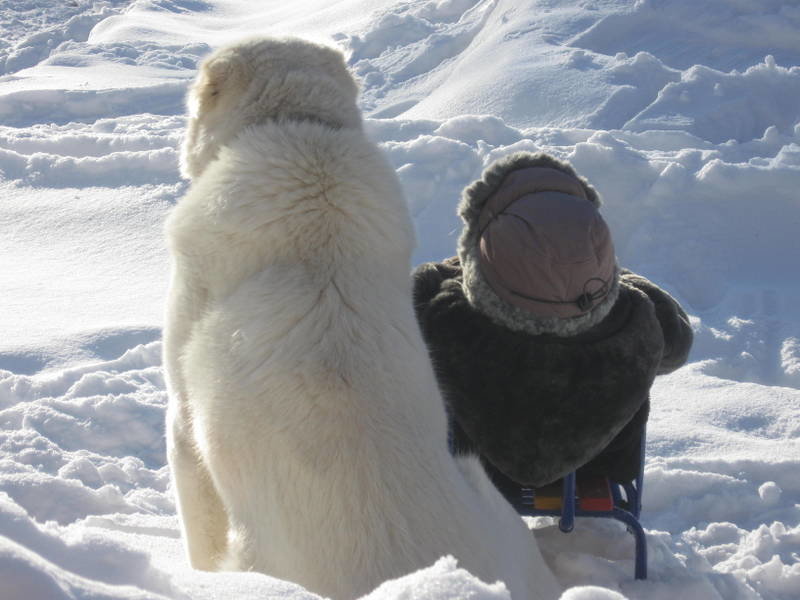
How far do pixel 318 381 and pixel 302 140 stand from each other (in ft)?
2.54

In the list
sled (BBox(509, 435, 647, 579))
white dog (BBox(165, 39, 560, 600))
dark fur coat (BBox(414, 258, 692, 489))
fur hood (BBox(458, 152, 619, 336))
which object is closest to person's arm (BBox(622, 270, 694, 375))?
dark fur coat (BBox(414, 258, 692, 489))

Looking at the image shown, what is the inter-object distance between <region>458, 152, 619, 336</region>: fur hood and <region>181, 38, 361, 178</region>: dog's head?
47 centimetres

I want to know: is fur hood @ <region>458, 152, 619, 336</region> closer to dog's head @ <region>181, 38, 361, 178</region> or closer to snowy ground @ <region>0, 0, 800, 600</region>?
dog's head @ <region>181, 38, 361, 178</region>

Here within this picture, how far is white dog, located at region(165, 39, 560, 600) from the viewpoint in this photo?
1.80 meters

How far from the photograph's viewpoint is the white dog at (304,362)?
1.80 m

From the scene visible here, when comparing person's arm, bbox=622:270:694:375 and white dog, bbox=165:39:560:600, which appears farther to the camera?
person's arm, bbox=622:270:694:375

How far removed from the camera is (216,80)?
2.56 metres

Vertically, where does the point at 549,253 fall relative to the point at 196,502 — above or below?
above

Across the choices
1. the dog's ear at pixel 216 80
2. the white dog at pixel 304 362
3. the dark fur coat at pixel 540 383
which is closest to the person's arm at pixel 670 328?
the dark fur coat at pixel 540 383

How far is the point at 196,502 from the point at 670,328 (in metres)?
1.57

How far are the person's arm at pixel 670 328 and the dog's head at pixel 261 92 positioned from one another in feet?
3.70

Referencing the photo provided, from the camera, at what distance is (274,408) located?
1.91m

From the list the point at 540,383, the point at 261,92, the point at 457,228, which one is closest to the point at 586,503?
the point at 540,383

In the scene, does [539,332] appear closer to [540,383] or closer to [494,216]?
[540,383]
